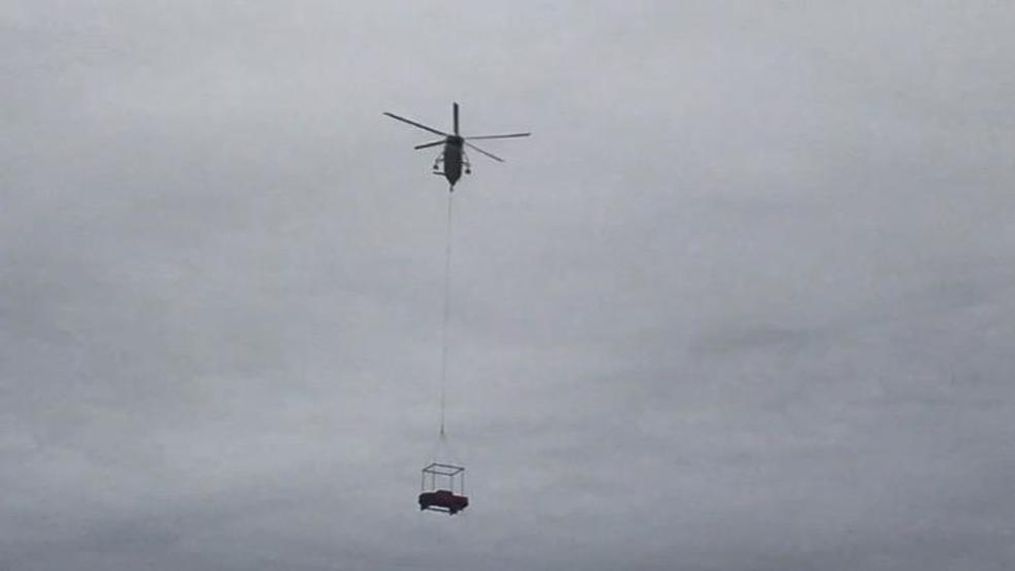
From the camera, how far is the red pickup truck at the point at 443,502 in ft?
378

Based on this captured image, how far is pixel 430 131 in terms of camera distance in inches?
4796

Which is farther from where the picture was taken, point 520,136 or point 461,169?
point 461,169

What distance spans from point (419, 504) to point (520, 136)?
3315 centimetres

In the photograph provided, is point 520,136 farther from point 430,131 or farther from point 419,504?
point 419,504

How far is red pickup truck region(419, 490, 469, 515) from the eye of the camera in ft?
378

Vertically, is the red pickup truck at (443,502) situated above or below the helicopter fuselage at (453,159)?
below

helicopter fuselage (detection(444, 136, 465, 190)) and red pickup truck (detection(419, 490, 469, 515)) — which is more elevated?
helicopter fuselage (detection(444, 136, 465, 190))

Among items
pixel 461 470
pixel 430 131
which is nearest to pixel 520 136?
pixel 430 131

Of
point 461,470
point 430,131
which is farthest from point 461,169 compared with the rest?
point 461,470

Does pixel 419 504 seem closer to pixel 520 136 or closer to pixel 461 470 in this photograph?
pixel 461 470

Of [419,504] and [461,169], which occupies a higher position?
[461,169]

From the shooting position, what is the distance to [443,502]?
115750mm

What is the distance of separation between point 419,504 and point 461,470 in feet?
22.4

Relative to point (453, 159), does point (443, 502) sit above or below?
below
